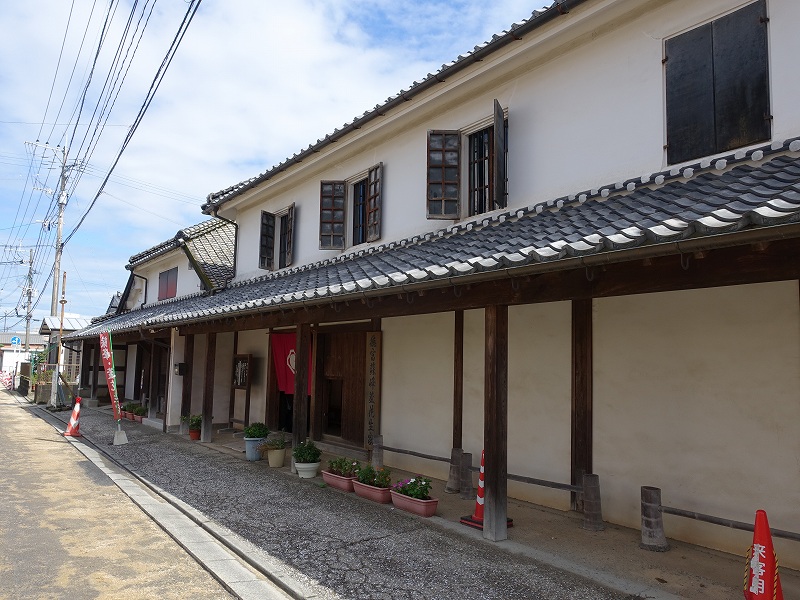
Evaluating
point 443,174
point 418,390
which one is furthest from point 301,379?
point 443,174

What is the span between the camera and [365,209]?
11320mm

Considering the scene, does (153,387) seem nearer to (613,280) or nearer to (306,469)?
(306,469)

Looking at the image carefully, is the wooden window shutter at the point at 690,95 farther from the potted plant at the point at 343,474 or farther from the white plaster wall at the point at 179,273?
the white plaster wall at the point at 179,273

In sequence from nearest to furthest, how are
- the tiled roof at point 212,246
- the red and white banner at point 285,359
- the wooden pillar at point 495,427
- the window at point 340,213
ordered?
the wooden pillar at point 495,427, the window at point 340,213, the red and white banner at point 285,359, the tiled roof at point 212,246


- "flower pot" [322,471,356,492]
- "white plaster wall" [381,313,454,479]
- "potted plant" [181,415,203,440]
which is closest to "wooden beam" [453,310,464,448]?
"white plaster wall" [381,313,454,479]

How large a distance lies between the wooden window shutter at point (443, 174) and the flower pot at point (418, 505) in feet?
14.0

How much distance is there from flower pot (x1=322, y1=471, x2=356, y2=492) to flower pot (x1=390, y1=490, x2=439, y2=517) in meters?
1.23

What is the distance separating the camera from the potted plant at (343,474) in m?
8.21

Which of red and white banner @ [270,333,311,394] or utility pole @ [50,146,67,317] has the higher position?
utility pole @ [50,146,67,317]

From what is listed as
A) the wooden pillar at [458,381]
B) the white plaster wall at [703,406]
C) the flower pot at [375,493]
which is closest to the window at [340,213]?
the wooden pillar at [458,381]

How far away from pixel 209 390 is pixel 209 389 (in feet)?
0.10

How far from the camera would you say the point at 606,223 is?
5254 mm

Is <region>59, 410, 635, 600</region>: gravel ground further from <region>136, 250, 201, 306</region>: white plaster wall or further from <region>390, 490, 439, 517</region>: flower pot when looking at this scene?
<region>136, 250, 201, 306</region>: white plaster wall

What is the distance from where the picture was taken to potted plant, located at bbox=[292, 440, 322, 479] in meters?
9.07
